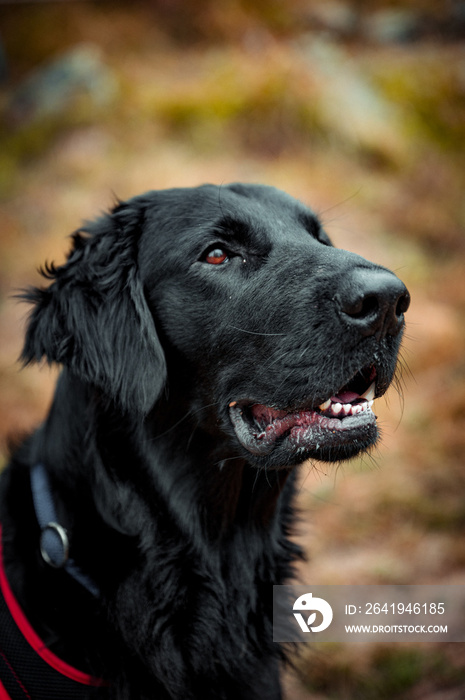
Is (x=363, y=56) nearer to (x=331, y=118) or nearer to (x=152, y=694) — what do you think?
(x=331, y=118)

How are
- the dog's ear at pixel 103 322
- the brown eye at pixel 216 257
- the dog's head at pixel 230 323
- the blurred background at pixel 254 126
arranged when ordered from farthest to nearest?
the blurred background at pixel 254 126, the brown eye at pixel 216 257, the dog's ear at pixel 103 322, the dog's head at pixel 230 323

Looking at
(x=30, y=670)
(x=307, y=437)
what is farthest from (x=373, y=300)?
(x=30, y=670)

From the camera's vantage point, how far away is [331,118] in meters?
9.21

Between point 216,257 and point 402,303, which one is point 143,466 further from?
point 402,303

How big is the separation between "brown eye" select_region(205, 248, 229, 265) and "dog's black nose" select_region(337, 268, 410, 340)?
55 cm

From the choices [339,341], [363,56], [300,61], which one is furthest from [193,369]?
[363,56]

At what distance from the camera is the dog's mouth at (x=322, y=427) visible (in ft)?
6.13

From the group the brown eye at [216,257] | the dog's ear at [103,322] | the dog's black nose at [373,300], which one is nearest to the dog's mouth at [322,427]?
the dog's black nose at [373,300]

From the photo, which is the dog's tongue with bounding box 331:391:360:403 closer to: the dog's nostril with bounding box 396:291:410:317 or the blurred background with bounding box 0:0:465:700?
the dog's nostril with bounding box 396:291:410:317

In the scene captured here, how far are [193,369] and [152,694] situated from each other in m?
1.16

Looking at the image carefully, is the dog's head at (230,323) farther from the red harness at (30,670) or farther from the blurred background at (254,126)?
the blurred background at (254,126)

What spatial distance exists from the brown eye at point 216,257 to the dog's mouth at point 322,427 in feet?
1.80

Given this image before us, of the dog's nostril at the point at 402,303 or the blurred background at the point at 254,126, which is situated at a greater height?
the blurred background at the point at 254,126

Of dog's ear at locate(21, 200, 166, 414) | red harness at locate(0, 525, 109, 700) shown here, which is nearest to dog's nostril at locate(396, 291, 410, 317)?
dog's ear at locate(21, 200, 166, 414)
